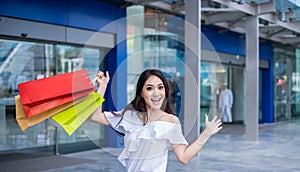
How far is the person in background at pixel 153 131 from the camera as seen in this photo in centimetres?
192

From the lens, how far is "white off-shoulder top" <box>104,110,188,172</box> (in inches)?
74.9

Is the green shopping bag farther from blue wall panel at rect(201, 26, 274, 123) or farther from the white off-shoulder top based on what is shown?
blue wall panel at rect(201, 26, 274, 123)

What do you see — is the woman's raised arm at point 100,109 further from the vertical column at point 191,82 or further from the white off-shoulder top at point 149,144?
the vertical column at point 191,82

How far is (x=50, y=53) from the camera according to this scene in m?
9.41

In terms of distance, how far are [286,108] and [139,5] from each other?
11303mm

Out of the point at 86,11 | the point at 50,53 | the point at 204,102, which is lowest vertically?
the point at 204,102

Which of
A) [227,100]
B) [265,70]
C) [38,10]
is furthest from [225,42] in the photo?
[38,10]

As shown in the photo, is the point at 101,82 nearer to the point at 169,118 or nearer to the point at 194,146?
the point at 169,118

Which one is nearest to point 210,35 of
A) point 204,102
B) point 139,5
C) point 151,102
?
point 204,102

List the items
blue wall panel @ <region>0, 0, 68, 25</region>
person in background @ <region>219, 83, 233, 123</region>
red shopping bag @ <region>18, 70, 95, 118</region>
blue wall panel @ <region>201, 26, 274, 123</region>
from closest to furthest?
red shopping bag @ <region>18, 70, 95, 118</region> → blue wall panel @ <region>0, 0, 68, 25</region> → blue wall panel @ <region>201, 26, 274, 123</region> → person in background @ <region>219, 83, 233, 123</region>

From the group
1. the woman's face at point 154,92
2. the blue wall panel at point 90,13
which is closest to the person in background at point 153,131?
the woman's face at point 154,92

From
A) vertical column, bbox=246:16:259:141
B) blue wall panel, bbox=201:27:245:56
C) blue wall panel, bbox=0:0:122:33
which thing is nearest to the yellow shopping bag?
blue wall panel, bbox=0:0:122:33

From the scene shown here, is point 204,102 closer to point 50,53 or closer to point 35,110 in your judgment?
point 50,53

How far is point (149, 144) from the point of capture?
1907 mm
